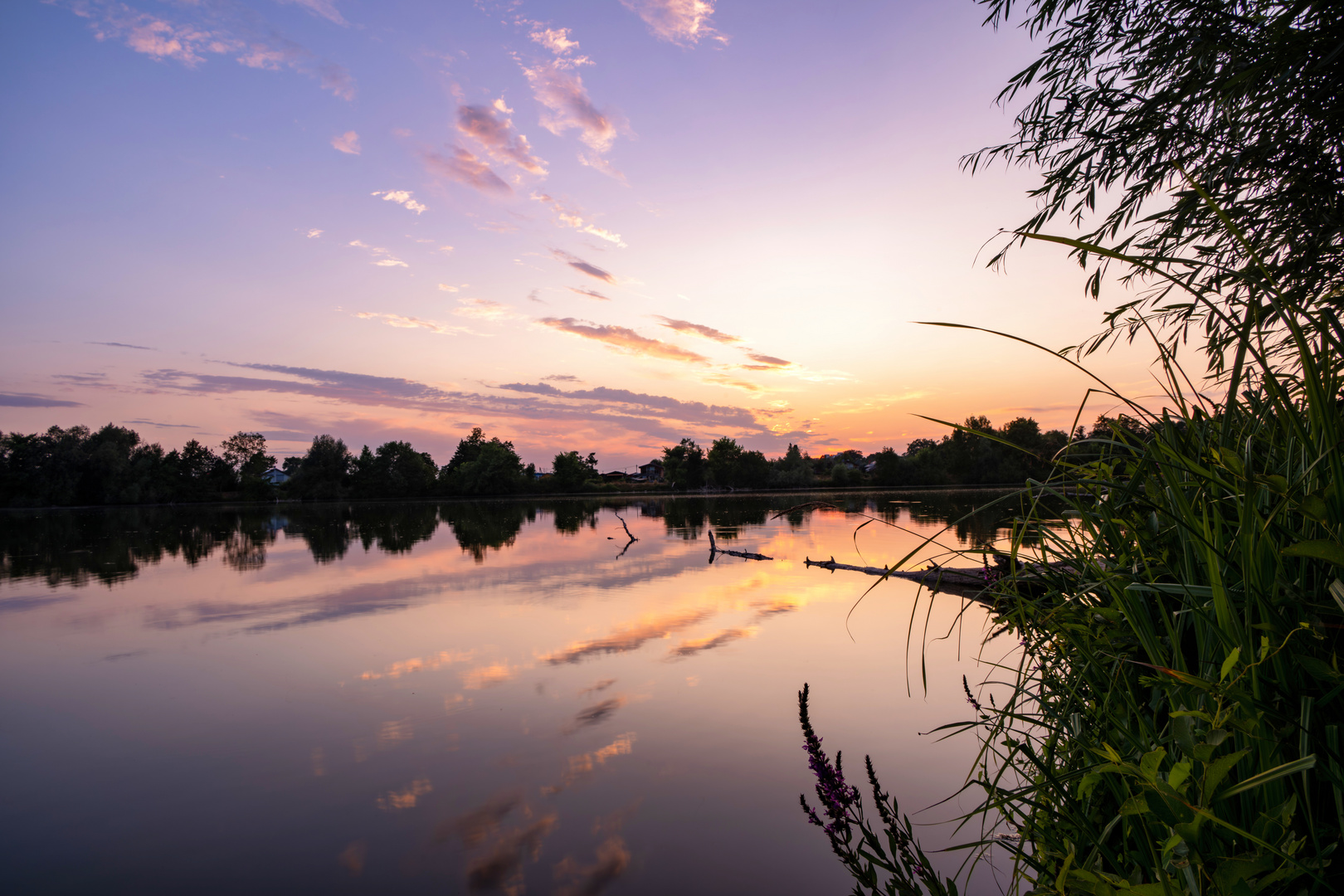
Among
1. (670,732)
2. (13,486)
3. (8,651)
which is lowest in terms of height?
(13,486)

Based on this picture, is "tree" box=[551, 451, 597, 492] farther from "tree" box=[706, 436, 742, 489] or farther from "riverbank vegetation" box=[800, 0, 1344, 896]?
"riverbank vegetation" box=[800, 0, 1344, 896]

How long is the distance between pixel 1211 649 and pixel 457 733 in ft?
20.4

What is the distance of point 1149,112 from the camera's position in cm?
432

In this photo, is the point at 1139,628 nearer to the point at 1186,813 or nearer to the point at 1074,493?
the point at 1186,813

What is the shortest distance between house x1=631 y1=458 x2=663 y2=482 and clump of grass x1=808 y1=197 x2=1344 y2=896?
4786 inches

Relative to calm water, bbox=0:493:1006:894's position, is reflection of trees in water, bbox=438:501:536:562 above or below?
below

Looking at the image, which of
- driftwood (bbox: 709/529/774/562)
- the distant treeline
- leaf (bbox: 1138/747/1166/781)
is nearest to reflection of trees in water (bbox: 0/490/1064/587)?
driftwood (bbox: 709/529/774/562)

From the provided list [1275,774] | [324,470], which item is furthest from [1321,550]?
[324,470]

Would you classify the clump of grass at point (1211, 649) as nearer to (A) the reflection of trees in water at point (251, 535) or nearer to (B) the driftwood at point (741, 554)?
Result: (A) the reflection of trees in water at point (251, 535)

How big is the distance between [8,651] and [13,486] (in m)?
78.5

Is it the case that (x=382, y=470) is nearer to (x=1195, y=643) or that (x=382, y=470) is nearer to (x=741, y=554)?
(x=741, y=554)

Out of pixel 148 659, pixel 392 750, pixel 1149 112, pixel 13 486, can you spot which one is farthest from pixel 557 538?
pixel 13 486

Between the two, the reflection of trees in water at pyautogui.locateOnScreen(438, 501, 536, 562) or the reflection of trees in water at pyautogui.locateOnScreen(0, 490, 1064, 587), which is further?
the reflection of trees in water at pyautogui.locateOnScreen(438, 501, 536, 562)

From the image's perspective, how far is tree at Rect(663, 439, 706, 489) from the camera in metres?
97.5
